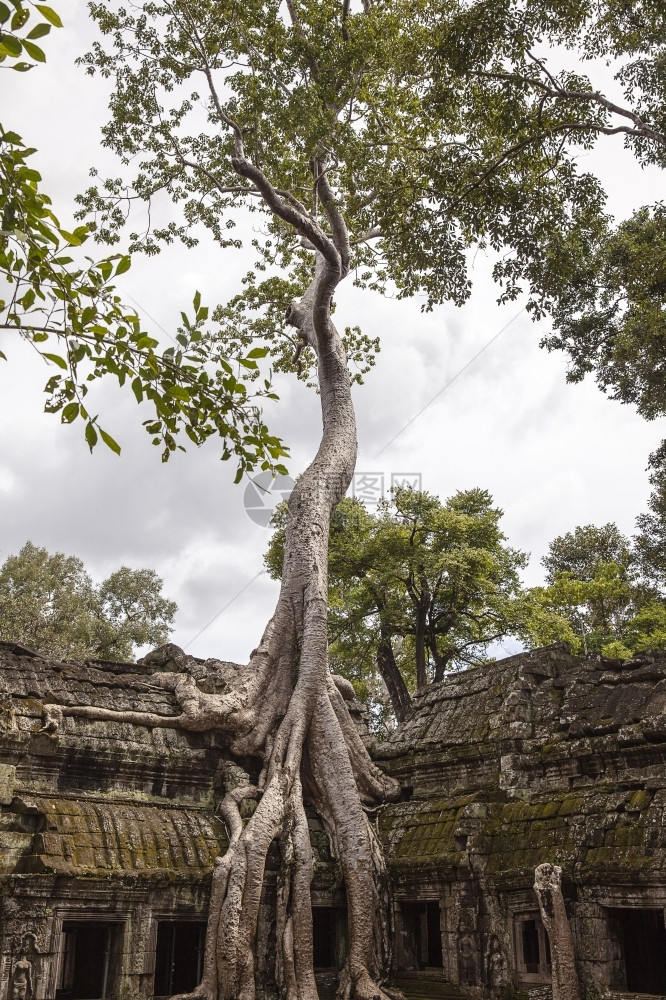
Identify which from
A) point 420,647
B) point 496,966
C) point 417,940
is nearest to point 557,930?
point 496,966

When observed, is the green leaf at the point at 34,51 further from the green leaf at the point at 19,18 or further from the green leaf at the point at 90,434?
the green leaf at the point at 90,434

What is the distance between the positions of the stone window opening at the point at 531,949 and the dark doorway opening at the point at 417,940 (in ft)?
4.37

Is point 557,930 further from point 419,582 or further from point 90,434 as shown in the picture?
point 419,582

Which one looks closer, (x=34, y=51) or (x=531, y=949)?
(x=34, y=51)

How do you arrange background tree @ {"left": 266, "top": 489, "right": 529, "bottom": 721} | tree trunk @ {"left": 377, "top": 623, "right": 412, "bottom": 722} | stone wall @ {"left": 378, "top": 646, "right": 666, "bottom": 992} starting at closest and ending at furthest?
stone wall @ {"left": 378, "top": 646, "right": 666, "bottom": 992} < background tree @ {"left": 266, "top": 489, "right": 529, "bottom": 721} < tree trunk @ {"left": 377, "top": 623, "right": 412, "bottom": 722}

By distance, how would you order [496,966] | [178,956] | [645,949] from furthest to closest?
[178,956], [645,949], [496,966]

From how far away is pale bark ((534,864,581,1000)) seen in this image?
7293 millimetres

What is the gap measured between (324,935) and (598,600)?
16.3 meters

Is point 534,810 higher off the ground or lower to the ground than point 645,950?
higher

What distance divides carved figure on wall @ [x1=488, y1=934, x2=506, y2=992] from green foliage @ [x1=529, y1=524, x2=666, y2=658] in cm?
1196

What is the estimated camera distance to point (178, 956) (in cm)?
1013

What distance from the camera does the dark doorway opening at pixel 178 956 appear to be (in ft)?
29.9

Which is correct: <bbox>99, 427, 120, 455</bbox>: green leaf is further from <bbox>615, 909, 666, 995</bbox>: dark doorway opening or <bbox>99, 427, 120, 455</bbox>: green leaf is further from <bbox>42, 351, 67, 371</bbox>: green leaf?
<bbox>615, 909, 666, 995</bbox>: dark doorway opening

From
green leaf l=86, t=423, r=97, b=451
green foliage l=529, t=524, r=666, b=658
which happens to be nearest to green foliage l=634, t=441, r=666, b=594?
green foliage l=529, t=524, r=666, b=658
